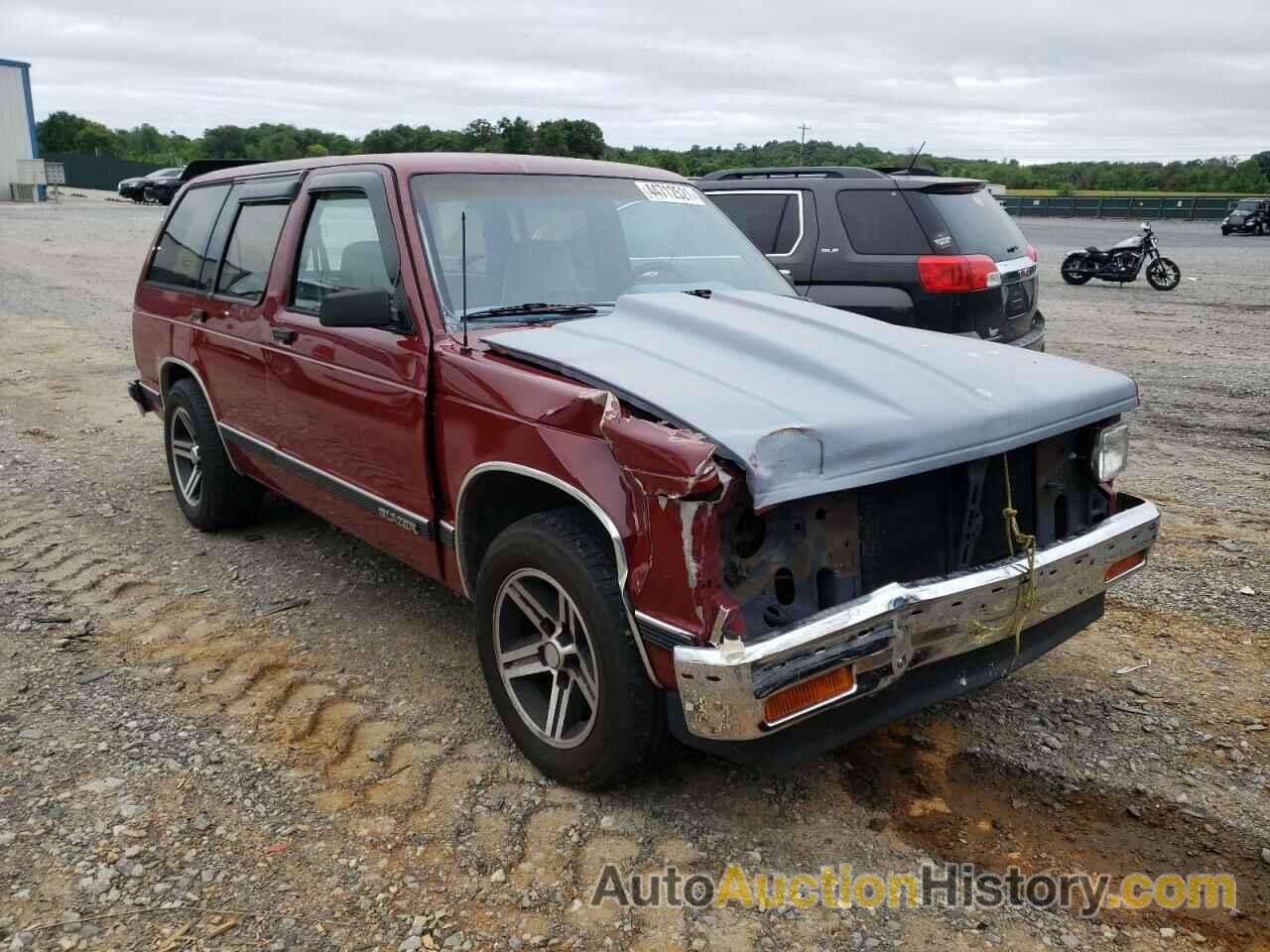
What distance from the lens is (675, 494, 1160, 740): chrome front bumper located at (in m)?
2.41

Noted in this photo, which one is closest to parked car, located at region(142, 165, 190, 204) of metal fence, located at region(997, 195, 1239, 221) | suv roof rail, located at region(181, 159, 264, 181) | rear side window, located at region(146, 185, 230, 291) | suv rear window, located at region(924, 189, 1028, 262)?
metal fence, located at region(997, 195, 1239, 221)

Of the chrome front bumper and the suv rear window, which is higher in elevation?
the suv rear window

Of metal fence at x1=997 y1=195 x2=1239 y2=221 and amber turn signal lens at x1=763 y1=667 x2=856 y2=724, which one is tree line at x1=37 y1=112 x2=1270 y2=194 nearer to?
metal fence at x1=997 y1=195 x2=1239 y2=221

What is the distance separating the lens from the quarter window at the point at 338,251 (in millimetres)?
3807

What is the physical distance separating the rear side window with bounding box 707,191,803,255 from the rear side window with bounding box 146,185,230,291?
156 inches

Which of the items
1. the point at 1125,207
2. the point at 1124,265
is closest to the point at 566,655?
the point at 1124,265

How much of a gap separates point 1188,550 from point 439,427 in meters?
3.70

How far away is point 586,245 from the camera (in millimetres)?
3949

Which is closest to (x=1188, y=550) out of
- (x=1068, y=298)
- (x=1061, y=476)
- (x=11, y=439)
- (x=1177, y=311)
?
(x=1061, y=476)

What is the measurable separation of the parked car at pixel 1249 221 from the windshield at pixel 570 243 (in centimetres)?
3554

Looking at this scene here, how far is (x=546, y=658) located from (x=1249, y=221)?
3759 centimetres

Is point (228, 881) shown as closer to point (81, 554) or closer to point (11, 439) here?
point (81, 554)

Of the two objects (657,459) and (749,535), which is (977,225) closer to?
(749,535)

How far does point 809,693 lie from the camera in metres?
2.51
